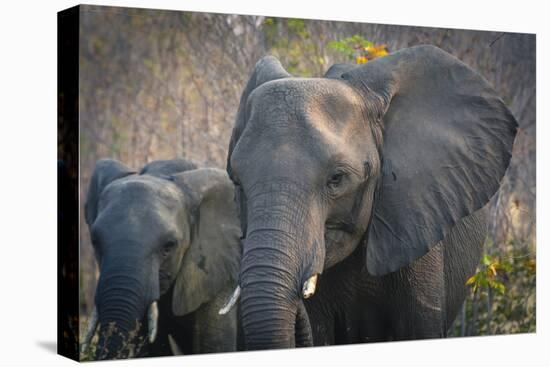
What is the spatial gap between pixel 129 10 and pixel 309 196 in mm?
2271

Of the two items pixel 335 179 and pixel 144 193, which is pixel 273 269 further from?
pixel 144 193

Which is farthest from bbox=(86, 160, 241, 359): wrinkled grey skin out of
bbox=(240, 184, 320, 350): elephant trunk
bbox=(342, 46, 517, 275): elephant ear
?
bbox=(342, 46, 517, 275): elephant ear

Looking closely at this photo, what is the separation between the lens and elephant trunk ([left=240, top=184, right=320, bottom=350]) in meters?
6.29

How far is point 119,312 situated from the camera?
7816 mm

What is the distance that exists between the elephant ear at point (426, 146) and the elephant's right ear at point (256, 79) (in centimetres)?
56

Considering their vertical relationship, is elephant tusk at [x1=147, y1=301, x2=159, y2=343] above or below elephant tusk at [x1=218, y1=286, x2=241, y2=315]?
below

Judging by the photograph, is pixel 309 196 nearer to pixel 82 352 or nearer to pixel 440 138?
pixel 440 138

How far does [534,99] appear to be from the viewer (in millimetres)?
9531

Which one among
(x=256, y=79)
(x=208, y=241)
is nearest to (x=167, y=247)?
(x=208, y=241)

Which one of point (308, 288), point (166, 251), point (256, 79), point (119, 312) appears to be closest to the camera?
point (308, 288)

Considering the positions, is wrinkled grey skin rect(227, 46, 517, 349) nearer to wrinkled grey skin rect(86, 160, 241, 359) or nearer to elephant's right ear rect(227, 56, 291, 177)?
elephant's right ear rect(227, 56, 291, 177)

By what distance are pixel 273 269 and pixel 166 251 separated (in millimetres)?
2207

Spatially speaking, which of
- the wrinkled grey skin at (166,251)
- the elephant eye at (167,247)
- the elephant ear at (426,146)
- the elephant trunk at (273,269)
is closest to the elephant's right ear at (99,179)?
the wrinkled grey skin at (166,251)

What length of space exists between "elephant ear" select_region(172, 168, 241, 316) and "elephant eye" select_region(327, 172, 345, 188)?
2082 millimetres
